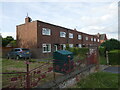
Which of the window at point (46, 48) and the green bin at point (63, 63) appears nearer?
the green bin at point (63, 63)

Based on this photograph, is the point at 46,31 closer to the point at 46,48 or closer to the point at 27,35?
the point at 46,48

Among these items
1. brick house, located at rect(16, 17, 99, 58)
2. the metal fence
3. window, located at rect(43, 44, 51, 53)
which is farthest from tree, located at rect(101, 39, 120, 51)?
window, located at rect(43, 44, 51, 53)

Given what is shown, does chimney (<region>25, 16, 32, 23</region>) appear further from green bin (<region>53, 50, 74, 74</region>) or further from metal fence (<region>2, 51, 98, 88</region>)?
green bin (<region>53, 50, 74, 74</region>)

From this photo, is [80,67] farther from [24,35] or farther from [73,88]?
[24,35]

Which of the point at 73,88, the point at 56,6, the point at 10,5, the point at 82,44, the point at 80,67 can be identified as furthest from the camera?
the point at 82,44

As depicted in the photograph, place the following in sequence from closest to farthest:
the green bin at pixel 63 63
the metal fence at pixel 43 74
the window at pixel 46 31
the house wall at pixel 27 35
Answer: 1. the metal fence at pixel 43 74
2. the green bin at pixel 63 63
3. the house wall at pixel 27 35
4. the window at pixel 46 31

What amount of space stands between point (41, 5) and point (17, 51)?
24.3 ft

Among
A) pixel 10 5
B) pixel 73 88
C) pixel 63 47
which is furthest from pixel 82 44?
pixel 73 88

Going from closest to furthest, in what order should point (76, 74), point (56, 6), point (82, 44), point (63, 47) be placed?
1. point (76, 74)
2. point (56, 6)
3. point (63, 47)
4. point (82, 44)

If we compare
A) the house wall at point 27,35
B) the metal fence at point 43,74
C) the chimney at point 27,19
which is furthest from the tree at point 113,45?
the chimney at point 27,19

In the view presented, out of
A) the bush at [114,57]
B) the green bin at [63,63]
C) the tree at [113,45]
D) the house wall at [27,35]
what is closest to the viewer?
the green bin at [63,63]

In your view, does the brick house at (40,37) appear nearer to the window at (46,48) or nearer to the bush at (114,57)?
the window at (46,48)

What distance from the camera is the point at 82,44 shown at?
27094 mm

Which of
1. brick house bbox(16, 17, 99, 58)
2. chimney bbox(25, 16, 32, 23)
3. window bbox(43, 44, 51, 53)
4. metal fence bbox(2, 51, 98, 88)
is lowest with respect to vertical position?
metal fence bbox(2, 51, 98, 88)
